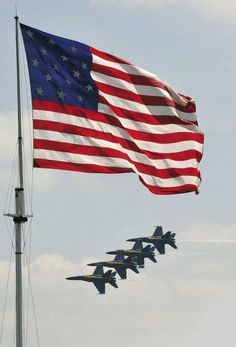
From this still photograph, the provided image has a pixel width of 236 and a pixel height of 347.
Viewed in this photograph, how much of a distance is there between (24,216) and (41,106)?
4712 mm

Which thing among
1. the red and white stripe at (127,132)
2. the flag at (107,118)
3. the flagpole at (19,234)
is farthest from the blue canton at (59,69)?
the flagpole at (19,234)

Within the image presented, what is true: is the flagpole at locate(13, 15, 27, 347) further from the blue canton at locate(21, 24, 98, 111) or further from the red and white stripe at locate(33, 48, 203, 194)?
the blue canton at locate(21, 24, 98, 111)

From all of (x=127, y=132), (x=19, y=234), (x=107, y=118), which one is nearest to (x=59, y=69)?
(x=107, y=118)

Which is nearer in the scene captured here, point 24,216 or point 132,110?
point 24,216

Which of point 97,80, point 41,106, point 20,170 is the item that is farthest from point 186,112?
point 20,170

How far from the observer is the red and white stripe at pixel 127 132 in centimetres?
4059

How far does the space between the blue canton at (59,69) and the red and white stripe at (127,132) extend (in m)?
0.33

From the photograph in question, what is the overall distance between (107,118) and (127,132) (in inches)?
34.3

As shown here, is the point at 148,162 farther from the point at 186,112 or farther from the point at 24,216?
the point at 24,216

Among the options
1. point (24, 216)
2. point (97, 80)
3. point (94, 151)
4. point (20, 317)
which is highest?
point (97, 80)

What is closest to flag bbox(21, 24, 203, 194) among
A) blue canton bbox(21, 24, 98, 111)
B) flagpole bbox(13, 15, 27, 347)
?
blue canton bbox(21, 24, 98, 111)

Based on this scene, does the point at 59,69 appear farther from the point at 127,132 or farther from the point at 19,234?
the point at 19,234

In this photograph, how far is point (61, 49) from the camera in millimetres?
42062

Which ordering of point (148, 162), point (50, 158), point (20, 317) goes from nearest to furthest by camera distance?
point (20, 317) → point (50, 158) → point (148, 162)
